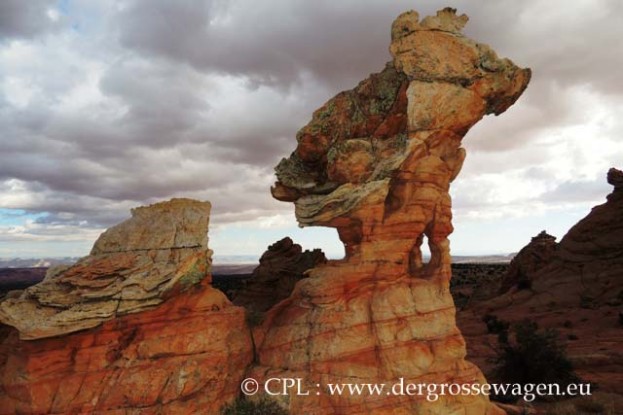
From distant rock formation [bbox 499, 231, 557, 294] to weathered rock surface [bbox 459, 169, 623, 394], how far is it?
30.2 inches

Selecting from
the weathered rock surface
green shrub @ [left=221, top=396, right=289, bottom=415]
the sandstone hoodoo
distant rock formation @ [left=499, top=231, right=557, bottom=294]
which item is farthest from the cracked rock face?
distant rock formation @ [left=499, top=231, right=557, bottom=294]

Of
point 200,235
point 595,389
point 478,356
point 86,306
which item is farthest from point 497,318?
point 86,306

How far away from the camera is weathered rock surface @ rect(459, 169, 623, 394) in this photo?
36281 millimetres

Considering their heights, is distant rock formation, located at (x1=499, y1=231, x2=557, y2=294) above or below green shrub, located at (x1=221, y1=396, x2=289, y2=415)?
above

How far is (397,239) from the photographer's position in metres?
15.9

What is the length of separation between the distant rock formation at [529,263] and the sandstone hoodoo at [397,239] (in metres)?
42.6

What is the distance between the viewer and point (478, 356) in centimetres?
3152

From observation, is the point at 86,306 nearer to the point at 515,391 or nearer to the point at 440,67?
the point at 440,67

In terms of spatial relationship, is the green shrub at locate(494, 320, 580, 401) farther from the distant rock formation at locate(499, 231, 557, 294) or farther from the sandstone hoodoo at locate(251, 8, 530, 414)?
the distant rock formation at locate(499, 231, 557, 294)

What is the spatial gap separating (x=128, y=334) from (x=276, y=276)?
10.3m

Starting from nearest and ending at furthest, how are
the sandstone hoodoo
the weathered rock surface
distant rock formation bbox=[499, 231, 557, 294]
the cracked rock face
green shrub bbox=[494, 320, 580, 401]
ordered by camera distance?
the cracked rock face
the sandstone hoodoo
green shrub bbox=[494, 320, 580, 401]
the weathered rock surface
distant rock formation bbox=[499, 231, 557, 294]

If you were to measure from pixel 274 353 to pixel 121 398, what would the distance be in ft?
17.2

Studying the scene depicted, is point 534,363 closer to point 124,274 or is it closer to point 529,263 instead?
point 124,274

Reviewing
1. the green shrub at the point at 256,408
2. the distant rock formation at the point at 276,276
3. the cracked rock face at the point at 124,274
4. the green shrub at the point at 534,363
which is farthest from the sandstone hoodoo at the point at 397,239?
the green shrub at the point at 534,363
